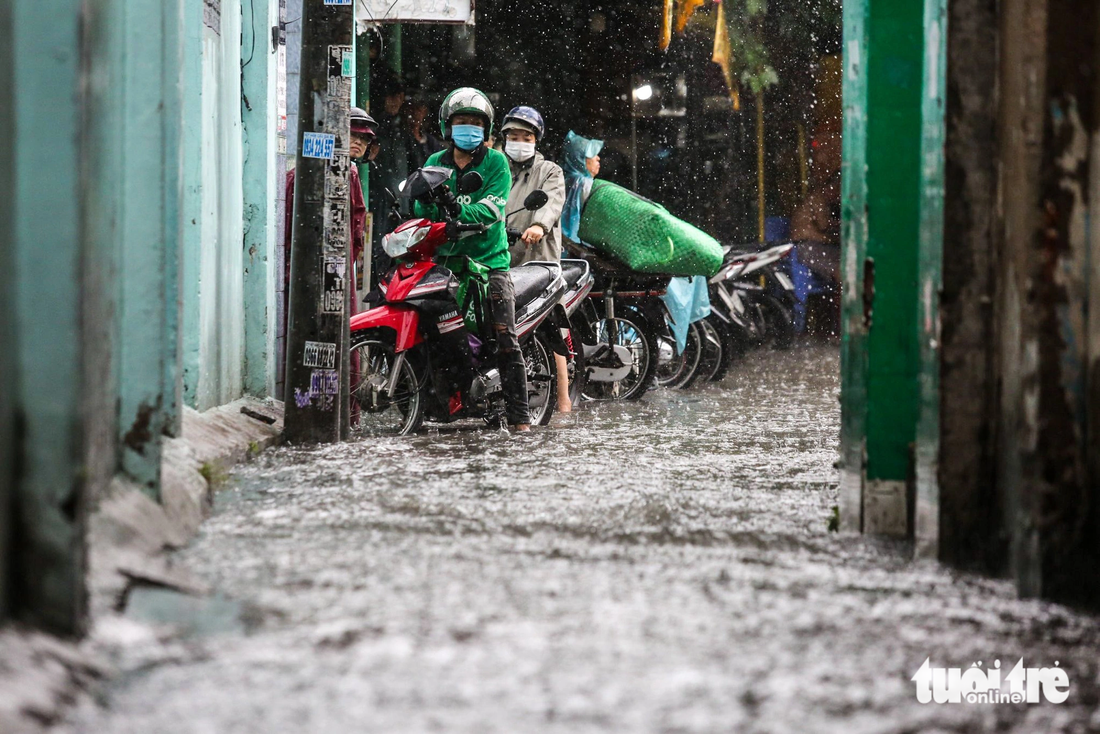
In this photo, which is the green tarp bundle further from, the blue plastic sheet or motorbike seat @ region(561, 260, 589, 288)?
motorbike seat @ region(561, 260, 589, 288)

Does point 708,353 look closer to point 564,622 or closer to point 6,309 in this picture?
point 564,622

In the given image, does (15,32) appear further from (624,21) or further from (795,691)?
(624,21)

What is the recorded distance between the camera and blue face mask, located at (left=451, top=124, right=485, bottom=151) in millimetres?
7699

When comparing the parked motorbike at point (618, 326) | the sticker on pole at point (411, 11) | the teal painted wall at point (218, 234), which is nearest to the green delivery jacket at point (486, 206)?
the teal painted wall at point (218, 234)

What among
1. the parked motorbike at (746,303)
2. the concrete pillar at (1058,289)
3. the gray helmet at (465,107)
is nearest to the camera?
the concrete pillar at (1058,289)

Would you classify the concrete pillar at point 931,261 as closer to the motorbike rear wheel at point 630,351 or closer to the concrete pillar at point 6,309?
the concrete pillar at point 6,309

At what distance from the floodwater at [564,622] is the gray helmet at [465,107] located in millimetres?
2854

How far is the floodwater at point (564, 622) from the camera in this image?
8.11 feet

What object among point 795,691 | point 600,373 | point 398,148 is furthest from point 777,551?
point 398,148

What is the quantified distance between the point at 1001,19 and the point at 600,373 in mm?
Result: 6298

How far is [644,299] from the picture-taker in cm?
1041

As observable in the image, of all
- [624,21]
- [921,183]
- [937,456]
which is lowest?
[937,456]

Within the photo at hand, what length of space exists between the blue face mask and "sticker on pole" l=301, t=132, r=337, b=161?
36.7 inches

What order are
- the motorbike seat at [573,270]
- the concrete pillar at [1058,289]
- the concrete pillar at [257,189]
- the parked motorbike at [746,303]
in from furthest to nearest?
the parked motorbike at [746,303] → the motorbike seat at [573,270] → the concrete pillar at [257,189] → the concrete pillar at [1058,289]
